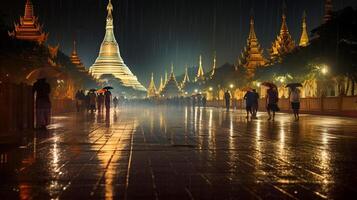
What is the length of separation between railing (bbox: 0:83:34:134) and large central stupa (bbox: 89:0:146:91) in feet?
409

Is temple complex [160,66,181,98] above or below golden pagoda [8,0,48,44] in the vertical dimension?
below

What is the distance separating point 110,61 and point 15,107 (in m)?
133

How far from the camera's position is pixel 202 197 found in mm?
5539

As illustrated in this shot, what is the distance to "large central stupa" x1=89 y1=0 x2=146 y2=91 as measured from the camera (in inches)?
5704

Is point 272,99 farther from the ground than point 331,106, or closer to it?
farther from the ground

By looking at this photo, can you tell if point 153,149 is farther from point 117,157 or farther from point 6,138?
point 6,138

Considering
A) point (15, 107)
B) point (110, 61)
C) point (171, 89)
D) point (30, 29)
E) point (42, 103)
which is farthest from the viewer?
point (171, 89)

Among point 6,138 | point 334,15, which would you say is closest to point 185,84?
point 334,15

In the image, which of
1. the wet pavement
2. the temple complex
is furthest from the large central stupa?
the wet pavement

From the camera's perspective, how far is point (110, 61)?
5792 inches

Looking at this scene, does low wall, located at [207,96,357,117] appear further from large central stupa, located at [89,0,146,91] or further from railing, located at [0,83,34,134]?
large central stupa, located at [89,0,146,91]

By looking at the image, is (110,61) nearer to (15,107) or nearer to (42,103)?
(42,103)

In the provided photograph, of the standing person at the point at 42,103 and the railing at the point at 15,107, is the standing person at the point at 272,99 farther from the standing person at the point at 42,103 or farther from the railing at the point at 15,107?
the railing at the point at 15,107

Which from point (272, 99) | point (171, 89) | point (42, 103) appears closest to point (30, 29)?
point (272, 99)
